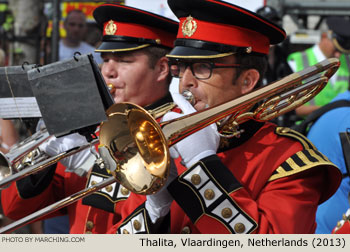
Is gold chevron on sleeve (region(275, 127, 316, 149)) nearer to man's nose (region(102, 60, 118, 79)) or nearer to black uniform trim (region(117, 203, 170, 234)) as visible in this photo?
black uniform trim (region(117, 203, 170, 234))

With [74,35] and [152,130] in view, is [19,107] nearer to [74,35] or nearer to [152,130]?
[152,130]

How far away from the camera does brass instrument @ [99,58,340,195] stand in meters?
2.59

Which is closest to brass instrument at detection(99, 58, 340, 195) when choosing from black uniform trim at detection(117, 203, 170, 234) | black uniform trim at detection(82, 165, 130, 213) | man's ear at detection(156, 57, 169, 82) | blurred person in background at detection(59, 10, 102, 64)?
black uniform trim at detection(117, 203, 170, 234)

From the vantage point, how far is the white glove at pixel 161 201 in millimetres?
2730

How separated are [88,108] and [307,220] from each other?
97 centimetres

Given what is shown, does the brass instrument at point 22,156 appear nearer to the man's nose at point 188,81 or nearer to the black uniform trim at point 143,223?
the black uniform trim at point 143,223

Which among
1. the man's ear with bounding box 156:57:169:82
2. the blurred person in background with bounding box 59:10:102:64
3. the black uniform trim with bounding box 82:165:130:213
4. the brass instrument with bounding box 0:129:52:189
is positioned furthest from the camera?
the blurred person in background with bounding box 59:10:102:64

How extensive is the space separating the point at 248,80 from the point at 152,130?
583mm

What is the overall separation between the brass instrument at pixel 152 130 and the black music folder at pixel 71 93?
11 cm

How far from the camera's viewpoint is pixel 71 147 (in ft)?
11.7

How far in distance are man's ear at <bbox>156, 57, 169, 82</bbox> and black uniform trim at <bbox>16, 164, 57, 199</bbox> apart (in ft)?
2.46

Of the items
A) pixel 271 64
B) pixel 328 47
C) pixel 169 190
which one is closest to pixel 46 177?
pixel 169 190

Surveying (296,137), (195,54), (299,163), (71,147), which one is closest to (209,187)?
(299,163)

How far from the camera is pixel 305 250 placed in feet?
8.15
